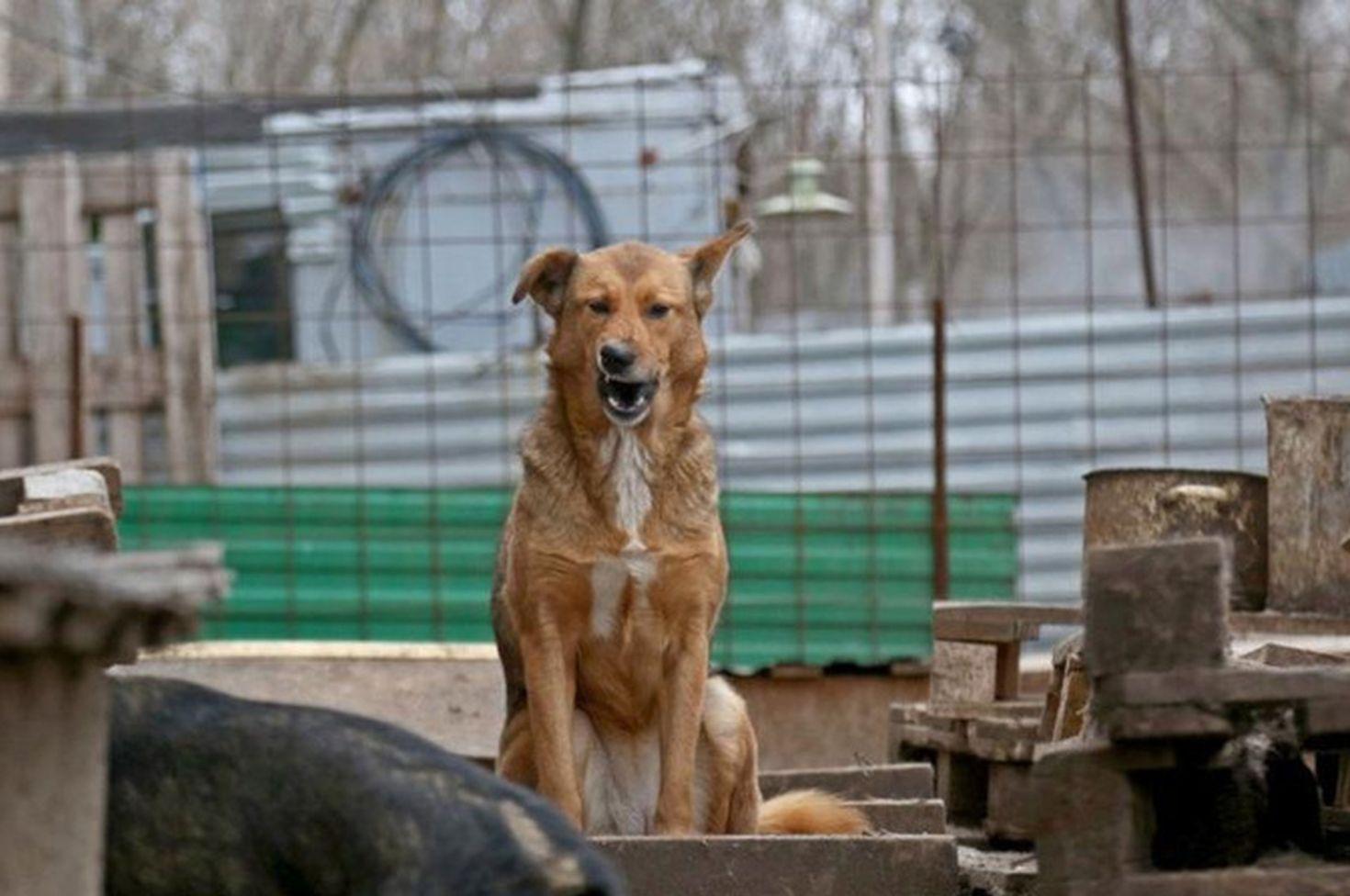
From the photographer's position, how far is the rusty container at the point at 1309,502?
695 cm

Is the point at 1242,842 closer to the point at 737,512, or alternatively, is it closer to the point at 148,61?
the point at 737,512

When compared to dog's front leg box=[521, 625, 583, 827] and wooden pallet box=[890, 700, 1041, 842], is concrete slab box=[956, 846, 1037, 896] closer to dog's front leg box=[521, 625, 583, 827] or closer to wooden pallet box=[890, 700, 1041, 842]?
wooden pallet box=[890, 700, 1041, 842]

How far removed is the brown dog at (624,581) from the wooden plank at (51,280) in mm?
5947

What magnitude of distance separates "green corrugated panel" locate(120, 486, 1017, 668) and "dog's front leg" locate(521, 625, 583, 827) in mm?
4356

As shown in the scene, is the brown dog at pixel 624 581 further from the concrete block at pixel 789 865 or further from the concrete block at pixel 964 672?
the concrete block at pixel 789 865

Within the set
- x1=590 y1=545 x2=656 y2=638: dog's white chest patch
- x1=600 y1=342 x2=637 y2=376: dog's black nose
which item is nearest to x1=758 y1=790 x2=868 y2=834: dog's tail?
x1=590 y1=545 x2=656 y2=638: dog's white chest patch

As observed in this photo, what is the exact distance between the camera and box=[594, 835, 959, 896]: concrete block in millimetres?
5426

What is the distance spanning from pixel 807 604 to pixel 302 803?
7800 millimetres

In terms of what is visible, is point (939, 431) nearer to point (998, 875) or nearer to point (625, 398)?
point (625, 398)

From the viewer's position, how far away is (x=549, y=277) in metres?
7.21

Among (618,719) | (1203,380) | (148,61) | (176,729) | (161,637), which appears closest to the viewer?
(161,637)

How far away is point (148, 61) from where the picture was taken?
1266 inches

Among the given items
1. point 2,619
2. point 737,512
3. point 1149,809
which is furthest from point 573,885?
point 737,512

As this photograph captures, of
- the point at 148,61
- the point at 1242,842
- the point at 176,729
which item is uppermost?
the point at 148,61
